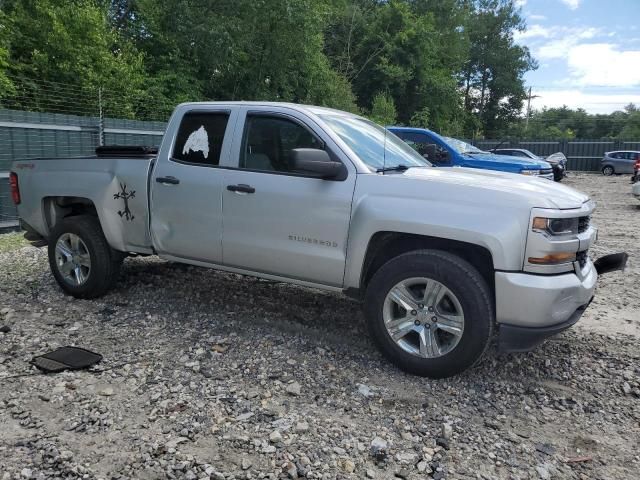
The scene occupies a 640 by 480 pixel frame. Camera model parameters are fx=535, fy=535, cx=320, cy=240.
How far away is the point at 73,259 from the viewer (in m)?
5.46

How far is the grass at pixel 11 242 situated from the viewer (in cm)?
805

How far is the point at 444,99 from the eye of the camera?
38719 mm

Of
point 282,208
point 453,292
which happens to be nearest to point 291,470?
point 453,292

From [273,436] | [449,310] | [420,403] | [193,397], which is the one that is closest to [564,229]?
[449,310]

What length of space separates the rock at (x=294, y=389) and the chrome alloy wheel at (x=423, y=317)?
0.75 meters

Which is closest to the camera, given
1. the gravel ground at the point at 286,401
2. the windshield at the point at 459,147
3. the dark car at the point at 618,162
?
the gravel ground at the point at 286,401

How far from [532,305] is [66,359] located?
132 inches

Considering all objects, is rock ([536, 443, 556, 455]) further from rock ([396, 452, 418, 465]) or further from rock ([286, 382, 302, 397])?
rock ([286, 382, 302, 397])

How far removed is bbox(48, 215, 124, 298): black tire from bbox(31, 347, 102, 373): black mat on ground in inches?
47.0

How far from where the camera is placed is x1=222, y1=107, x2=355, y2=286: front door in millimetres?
4035

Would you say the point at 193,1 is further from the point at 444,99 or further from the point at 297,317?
the point at 444,99

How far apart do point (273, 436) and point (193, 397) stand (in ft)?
2.38

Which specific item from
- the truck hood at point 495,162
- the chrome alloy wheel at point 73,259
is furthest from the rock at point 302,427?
the truck hood at point 495,162

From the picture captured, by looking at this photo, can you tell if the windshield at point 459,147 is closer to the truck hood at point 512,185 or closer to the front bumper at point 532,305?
the truck hood at point 512,185
